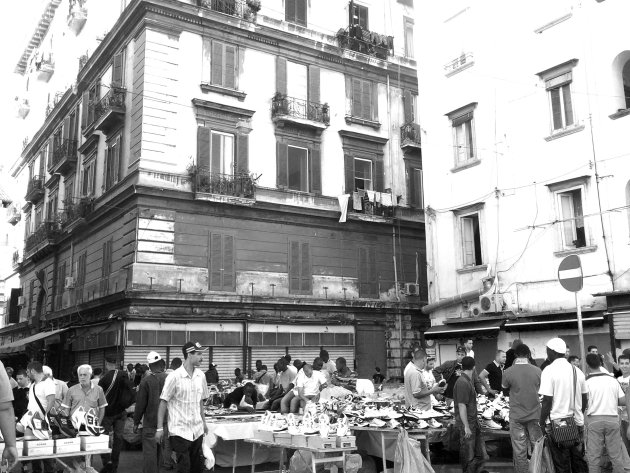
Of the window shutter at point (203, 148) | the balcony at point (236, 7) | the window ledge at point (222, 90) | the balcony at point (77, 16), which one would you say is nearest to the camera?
the window shutter at point (203, 148)

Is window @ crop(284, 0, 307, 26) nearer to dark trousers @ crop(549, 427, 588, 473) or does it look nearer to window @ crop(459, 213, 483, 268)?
window @ crop(459, 213, 483, 268)

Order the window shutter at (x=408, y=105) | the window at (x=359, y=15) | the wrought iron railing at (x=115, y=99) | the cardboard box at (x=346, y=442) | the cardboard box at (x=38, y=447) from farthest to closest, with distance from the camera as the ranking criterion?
the window shutter at (x=408, y=105) < the window at (x=359, y=15) < the wrought iron railing at (x=115, y=99) < the cardboard box at (x=346, y=442) < the cardboard box at (x=38, y=447)

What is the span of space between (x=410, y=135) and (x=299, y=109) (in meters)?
5.33

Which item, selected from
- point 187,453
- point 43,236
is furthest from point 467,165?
point 43,236

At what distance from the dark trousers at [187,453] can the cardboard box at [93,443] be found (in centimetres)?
95

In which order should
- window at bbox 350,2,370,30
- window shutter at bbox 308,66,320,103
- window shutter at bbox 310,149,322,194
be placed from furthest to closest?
window at bbox 350,2,370,30 < window shutter at bbox 308,66,320,103 < window shutter at bbox 310,149,322,194

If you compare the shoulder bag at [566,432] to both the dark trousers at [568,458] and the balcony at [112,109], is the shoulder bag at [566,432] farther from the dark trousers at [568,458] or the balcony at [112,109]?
the balcony at [112,109]

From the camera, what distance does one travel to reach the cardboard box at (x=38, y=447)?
8.12m

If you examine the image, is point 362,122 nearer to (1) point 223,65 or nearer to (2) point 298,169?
(2) point 298,169

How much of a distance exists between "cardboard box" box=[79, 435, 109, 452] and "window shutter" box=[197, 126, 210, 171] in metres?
15.9

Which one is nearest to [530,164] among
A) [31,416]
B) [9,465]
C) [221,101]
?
[221,101]

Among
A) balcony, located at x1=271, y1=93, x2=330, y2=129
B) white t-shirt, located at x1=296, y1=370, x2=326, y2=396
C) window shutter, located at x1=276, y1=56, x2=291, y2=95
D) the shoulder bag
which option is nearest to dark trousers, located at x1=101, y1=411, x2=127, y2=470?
white t-shirt, located at x1=296, y1=370, x2=326, y2=396

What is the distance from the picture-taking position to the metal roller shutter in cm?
2320

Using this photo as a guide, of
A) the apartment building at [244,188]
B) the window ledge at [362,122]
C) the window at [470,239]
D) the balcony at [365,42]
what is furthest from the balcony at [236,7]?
the window at [470,239]
